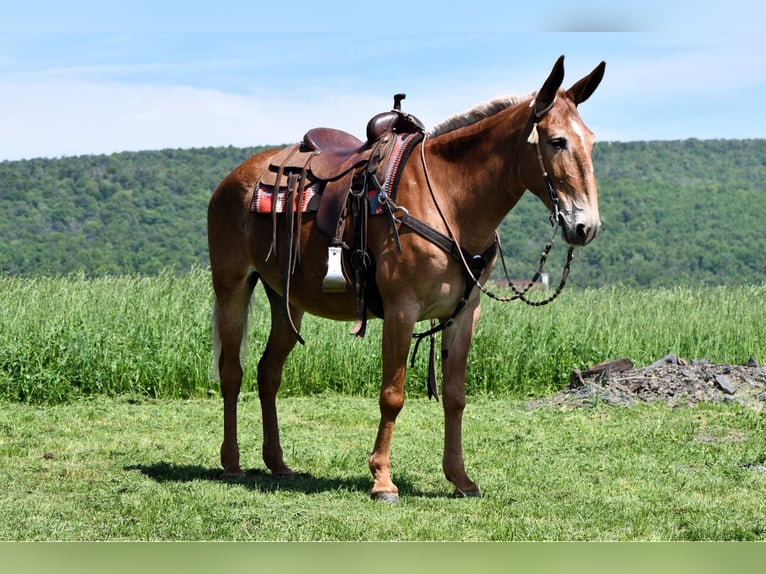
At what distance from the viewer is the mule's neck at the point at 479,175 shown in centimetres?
590

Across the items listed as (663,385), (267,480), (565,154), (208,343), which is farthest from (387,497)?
(208,343)

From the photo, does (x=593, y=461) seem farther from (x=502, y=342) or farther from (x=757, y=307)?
(x=757, y=307)

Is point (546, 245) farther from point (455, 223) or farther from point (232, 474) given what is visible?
point (232, 474)

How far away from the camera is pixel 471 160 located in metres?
6.06

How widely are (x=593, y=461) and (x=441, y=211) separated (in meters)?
2.76

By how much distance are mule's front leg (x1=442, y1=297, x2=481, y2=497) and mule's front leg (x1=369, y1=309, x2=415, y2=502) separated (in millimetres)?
365

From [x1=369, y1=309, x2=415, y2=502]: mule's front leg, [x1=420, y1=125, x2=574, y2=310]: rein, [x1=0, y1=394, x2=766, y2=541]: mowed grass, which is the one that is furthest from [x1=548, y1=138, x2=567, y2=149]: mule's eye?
[x1=0, y1=394, x2=766, y2=541]: mowed grass

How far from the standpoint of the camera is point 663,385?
10797 millimetres

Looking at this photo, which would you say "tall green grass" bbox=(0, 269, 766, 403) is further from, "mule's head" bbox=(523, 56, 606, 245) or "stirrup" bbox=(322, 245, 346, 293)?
"mule's head" bbox=(523, 56, 606, 245)

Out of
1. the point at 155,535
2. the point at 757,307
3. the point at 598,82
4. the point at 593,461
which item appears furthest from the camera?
the point at 757,307

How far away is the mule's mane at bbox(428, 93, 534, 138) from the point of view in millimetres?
6113

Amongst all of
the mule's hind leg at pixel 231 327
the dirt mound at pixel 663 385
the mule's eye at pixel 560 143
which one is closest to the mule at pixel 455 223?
the mule's eye at pixel 560 143

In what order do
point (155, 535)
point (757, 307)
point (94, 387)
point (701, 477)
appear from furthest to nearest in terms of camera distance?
point (757, 307)
point (94, 387)
point (701, 477)
point (155, 535)

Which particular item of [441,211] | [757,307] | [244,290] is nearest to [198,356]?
[244,290]
